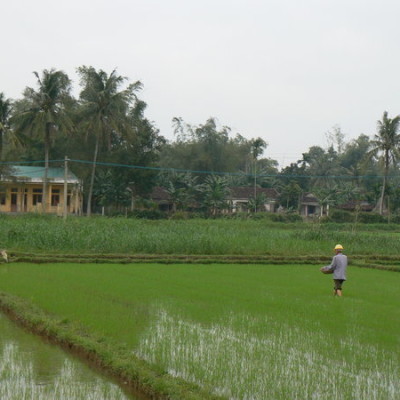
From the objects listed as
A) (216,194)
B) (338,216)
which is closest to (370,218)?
(338,216)

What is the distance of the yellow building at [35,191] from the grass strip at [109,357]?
105 feet

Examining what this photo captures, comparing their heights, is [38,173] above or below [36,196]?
above

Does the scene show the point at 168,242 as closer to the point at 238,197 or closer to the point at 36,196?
the point at 36,196

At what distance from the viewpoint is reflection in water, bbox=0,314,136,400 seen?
5.54m

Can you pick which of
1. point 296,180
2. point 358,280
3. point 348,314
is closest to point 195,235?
point 358,280

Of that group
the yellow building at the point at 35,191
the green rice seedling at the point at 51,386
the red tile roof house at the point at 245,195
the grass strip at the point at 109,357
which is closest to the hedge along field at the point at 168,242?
the grass strip at the point at 109,357

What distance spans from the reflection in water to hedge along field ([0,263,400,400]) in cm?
64

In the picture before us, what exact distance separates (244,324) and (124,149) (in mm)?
36073

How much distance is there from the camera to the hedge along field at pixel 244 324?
5.91m

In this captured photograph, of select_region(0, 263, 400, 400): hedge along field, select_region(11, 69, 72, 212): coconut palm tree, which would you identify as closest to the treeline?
select_region(11, 69, 72, 212): coconut palm tree

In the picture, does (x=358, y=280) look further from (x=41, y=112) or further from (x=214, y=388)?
(x=41, y=112)

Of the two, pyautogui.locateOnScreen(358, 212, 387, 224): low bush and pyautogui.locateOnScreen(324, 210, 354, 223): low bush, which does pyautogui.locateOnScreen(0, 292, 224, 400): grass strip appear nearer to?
pyautogui.locateOnScreen(324, 210, 354, 223): low bush

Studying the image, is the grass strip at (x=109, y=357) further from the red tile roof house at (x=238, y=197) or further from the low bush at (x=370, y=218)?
the red tile roof house at (x=238, y=197)

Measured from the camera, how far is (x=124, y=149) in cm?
4378
